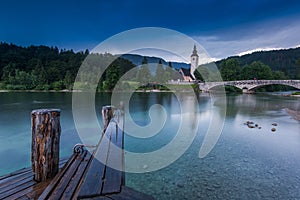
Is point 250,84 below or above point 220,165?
above

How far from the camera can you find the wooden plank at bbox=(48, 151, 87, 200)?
80.3 inches

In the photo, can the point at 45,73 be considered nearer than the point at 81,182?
No

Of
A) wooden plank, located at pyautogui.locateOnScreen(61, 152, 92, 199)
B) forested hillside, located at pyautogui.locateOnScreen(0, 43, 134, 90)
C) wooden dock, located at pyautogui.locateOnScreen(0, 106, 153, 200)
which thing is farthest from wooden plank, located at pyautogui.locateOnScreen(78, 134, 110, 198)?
forested hillside, located at pyautogui.locateOnScreen(0, 43, 134, 90)

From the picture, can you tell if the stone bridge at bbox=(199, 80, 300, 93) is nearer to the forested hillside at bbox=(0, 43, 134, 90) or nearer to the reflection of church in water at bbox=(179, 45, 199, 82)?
the reflection of church in water at bbox=(179, 45, 199, 82)

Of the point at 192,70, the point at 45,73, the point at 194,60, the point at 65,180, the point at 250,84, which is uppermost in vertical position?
the point at 194,60

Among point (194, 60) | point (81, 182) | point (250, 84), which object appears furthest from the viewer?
point (194, 60)

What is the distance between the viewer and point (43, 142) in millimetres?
2689

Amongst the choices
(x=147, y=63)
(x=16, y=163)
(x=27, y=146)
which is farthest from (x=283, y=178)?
(x=147, y=63)

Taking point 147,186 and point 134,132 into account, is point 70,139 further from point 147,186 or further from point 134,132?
point 147,186

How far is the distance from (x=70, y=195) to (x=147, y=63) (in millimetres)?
54177

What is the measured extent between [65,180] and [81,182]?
0.30 meters

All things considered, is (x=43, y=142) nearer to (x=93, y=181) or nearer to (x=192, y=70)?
(x=93, y=181)

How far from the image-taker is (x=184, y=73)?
68.8 metres

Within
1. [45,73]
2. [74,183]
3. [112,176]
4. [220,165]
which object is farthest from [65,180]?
[45,73]
